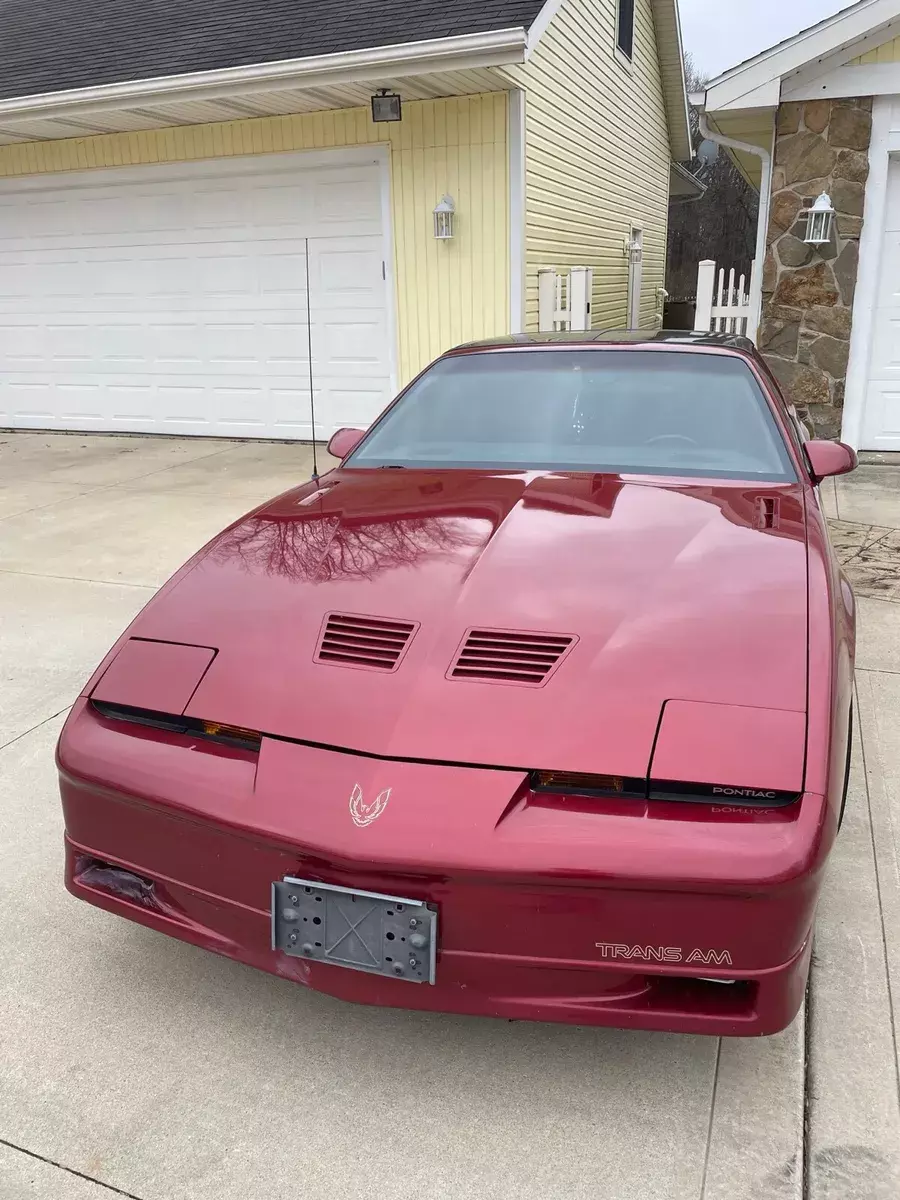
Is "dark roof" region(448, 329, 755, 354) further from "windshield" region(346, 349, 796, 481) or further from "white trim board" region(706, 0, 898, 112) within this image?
"white trim board" region(706, 0, 898, 112)

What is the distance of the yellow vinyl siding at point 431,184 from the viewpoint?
27.4ft

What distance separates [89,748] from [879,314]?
785 centimetres

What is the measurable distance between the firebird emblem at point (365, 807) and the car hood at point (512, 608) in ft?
0.32

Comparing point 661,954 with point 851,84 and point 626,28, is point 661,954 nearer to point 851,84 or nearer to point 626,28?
point 851,84

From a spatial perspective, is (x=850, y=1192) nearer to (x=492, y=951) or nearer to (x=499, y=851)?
(x=492, y=951)

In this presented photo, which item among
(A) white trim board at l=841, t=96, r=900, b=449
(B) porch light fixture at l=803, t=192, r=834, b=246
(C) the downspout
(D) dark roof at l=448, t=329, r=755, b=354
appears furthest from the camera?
(C) the downspout

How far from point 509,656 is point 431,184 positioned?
764 centimetres

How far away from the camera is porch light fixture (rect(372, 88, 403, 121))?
7.91m

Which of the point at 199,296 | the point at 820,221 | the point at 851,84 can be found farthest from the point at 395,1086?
the point at 199,296

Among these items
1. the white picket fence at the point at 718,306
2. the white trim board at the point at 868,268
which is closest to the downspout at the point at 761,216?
the white picket fence at the point at 718,306

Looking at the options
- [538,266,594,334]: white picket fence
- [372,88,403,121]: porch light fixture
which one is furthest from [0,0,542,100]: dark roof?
[538,266,594,334]: white picket fence

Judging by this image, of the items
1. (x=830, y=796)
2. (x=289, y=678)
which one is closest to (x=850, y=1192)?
(x=830, y=796)

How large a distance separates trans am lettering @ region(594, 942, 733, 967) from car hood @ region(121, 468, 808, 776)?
310 millimetres

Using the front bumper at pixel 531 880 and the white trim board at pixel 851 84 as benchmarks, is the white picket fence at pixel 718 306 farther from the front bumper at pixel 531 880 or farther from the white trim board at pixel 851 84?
the front bumper at pixel 531 880
